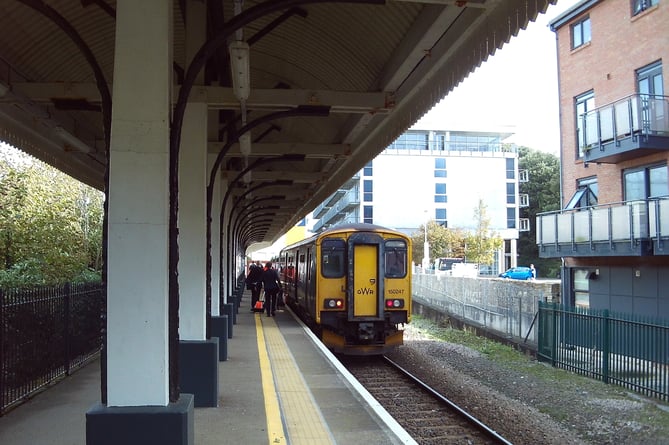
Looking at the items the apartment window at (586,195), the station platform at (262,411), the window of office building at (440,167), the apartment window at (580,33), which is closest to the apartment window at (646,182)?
the apartment window at (586,195)

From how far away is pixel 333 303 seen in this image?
14383 millimetres

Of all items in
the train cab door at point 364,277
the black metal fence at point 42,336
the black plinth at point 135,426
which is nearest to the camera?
the black plinth at point 135,426

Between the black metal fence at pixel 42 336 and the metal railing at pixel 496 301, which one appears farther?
the metal railing at pixel 496 301

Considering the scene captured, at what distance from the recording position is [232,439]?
5836 mm

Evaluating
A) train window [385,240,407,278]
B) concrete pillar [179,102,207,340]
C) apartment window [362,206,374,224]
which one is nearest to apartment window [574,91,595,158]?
train window [385,240,407,278]

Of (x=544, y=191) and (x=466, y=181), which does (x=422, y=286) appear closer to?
(x=466, y=181)

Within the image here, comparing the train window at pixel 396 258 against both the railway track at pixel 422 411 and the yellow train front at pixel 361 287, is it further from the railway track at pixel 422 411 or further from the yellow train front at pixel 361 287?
the railway track at pixel 422 411

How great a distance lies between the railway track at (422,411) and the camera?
27.3 ft

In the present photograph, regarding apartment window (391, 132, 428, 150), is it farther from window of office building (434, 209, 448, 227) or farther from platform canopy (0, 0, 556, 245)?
platform canopy (0, 0, 556, 245)

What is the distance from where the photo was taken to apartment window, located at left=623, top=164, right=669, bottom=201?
17750 mm

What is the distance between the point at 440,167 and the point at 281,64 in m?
54.1

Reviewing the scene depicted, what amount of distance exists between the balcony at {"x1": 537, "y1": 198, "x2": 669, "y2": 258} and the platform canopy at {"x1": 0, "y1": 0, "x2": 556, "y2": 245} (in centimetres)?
944

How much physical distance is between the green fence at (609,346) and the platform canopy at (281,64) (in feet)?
19.4

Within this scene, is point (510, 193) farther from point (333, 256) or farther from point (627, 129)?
point (333, 256)
